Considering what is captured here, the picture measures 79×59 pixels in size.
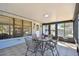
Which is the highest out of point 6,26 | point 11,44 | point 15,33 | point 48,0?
point 48,0

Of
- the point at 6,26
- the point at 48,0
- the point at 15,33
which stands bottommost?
the point at 15,33

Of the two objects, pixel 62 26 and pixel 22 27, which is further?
pixel 62 26

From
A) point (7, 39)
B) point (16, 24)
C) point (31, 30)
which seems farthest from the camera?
point (31, 30)

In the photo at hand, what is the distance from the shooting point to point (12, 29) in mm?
6863

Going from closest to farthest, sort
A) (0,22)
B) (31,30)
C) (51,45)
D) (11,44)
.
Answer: (51,45), (0,22), (11,44), (31,30)

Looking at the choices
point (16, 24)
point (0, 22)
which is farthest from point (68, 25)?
point (0, 22)

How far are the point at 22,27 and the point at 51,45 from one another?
380cm

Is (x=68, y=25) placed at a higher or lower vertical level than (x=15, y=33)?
higher

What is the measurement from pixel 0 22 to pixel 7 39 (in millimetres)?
1135

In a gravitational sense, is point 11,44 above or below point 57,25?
below

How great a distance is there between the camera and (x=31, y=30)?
371 inches

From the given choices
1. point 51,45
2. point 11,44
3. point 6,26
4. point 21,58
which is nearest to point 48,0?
point 21,58

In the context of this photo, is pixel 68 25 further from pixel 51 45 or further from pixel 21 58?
pixel 21 58

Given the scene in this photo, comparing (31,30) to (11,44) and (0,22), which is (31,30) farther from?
(0,22)
